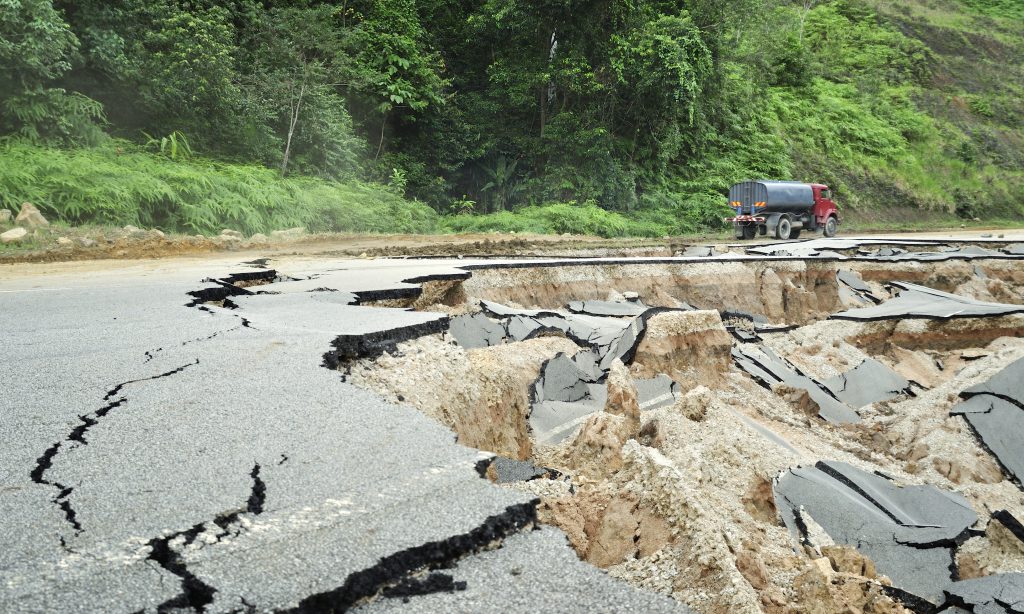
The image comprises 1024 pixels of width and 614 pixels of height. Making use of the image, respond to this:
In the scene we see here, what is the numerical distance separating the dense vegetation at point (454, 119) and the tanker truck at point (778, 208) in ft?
6.74

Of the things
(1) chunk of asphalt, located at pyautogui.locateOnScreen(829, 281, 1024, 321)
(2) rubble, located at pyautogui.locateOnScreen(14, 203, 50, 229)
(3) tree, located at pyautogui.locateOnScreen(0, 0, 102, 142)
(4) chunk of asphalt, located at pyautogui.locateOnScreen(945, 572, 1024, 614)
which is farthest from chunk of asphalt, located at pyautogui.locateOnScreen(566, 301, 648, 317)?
(3) tree, located at pyautogui.locateOnScreen(0, 0, 102, 142)

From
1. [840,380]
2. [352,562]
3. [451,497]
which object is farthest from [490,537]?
[840,380]

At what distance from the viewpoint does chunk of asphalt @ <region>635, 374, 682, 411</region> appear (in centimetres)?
573

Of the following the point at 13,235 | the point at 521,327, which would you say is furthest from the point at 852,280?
the point at 13,235

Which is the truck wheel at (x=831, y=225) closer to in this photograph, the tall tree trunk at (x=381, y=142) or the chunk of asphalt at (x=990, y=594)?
the tall tree trunk at (x=381, y=142)

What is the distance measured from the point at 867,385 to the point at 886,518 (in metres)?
3.87

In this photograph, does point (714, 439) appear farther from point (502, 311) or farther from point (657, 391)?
point (502, 311)

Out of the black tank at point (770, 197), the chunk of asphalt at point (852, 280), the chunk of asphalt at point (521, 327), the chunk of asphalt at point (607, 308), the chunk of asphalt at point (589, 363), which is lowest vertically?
the chunk of asphalt at point (852, 280)

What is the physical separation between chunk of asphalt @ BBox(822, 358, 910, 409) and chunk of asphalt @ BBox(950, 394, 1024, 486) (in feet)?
4.62

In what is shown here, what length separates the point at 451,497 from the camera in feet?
7.12

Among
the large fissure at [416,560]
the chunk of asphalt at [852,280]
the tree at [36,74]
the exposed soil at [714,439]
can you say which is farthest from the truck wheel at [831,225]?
the large fissure at [416,560]

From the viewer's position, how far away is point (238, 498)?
2.15 metres

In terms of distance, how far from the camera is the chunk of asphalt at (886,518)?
3.33 meters

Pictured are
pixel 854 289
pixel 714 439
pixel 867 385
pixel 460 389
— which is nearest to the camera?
pixel 714 439
